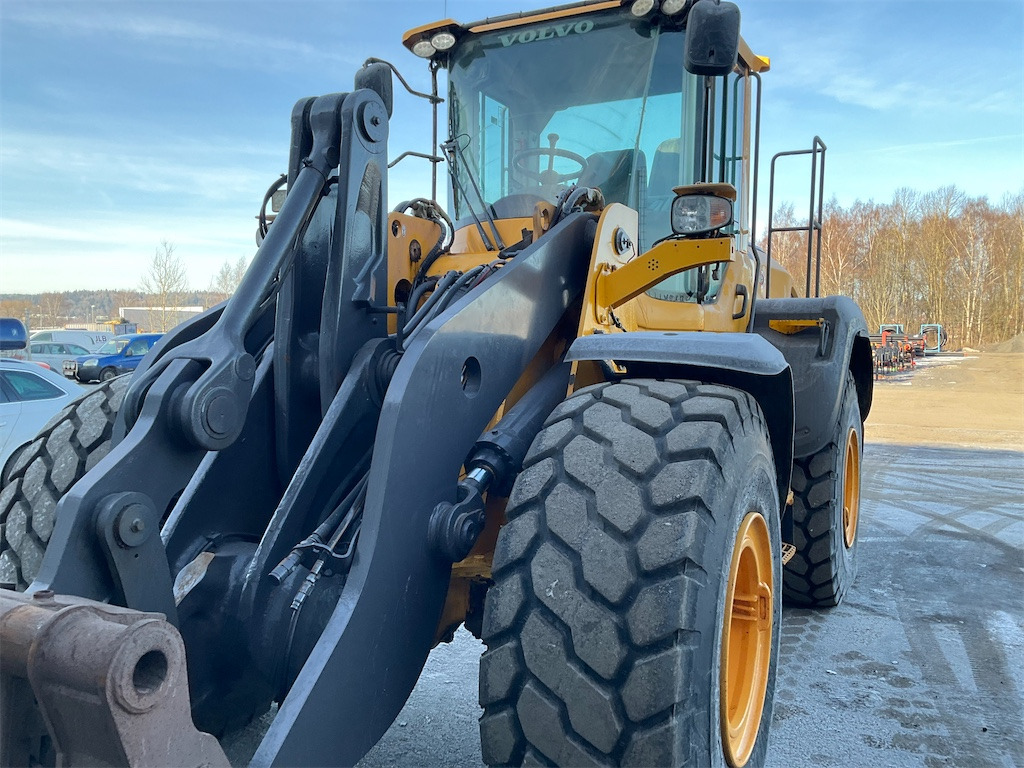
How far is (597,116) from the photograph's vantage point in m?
3.62

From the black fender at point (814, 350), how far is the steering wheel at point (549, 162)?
1.42 metres

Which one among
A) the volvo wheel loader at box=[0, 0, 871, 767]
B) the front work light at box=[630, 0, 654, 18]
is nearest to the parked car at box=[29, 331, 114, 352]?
the front work light at box=[630, 0, 654, 18]

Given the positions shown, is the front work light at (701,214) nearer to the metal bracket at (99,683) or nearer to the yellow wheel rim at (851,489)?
the metal bracket at (99,683)

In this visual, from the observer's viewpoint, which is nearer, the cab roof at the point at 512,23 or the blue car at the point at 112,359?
the cab roof at the point at 512,23

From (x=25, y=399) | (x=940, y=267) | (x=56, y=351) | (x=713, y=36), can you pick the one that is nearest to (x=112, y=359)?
(x=56, y=351)

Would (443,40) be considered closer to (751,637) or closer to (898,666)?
(751,637)

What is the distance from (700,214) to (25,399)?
7.32 m

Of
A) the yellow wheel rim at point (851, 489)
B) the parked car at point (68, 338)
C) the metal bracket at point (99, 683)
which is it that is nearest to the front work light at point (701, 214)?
the metal bracket at point (99, 683)

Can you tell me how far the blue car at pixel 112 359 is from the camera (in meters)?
20.1

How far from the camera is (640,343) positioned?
7.95ft

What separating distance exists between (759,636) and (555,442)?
3.54ft

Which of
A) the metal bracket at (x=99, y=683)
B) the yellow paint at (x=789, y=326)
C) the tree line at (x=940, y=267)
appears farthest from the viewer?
the tree line at (x=940, y=267)

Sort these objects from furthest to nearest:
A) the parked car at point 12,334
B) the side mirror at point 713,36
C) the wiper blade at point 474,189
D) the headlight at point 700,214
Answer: the parked car at point 12,334 → the wiper blade at point 474,189 → the headlight at point 700,214 → the side mirror at point 713,36

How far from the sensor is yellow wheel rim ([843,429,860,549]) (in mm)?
5352
